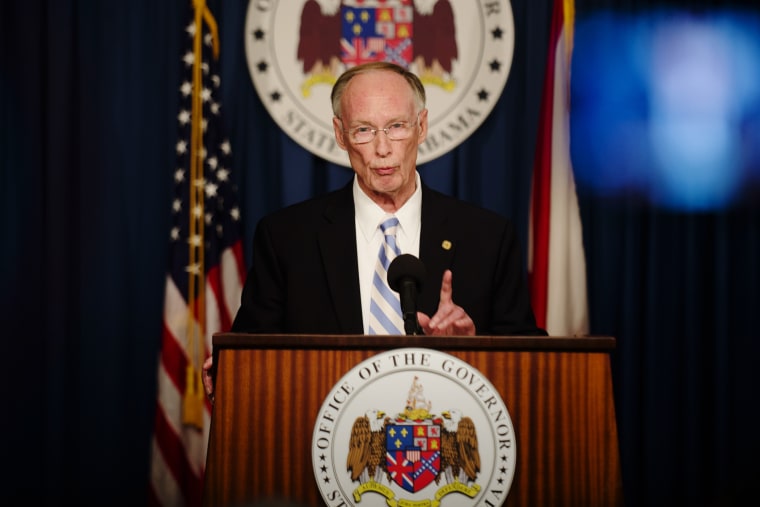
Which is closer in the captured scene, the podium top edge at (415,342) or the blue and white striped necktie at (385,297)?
the podium top edge at (415,342)

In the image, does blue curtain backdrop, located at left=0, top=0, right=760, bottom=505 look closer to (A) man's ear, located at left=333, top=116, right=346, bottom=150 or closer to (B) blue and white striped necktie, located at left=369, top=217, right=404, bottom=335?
(A) man's ear, located at left=333, top=116, right=346, bottom=150

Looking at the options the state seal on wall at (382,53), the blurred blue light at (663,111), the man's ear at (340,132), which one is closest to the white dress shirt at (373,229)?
the man's ear at (340,132)

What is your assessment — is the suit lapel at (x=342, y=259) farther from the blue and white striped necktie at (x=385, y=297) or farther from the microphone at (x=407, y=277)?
the microphone at (x=407, y=277)

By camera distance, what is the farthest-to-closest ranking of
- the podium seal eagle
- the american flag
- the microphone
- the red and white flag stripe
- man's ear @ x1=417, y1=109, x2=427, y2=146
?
the red and white flag stripe
the american flag
man's ear @ x1=417, y1=109, x2=427, y2=146
the microphone
the podium seal eagle

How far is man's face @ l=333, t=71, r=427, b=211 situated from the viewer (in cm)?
320

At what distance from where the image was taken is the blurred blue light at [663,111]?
4934 millimetres

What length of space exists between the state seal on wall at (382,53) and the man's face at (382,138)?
1461 mm

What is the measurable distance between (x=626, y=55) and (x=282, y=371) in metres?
3.62

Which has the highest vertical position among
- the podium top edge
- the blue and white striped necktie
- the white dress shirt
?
the white dress shirt

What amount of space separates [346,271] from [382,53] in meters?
2.00

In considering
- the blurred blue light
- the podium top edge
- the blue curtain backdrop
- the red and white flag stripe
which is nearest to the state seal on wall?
the blue curtain backdrop

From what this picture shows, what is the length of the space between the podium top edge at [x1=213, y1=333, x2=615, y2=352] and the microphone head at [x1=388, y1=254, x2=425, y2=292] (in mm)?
293

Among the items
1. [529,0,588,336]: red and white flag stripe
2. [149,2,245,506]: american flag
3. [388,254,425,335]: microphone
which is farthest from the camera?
[529,0,588,336]: red and white flag stripe

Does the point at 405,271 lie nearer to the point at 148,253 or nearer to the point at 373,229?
the point at 373,229
